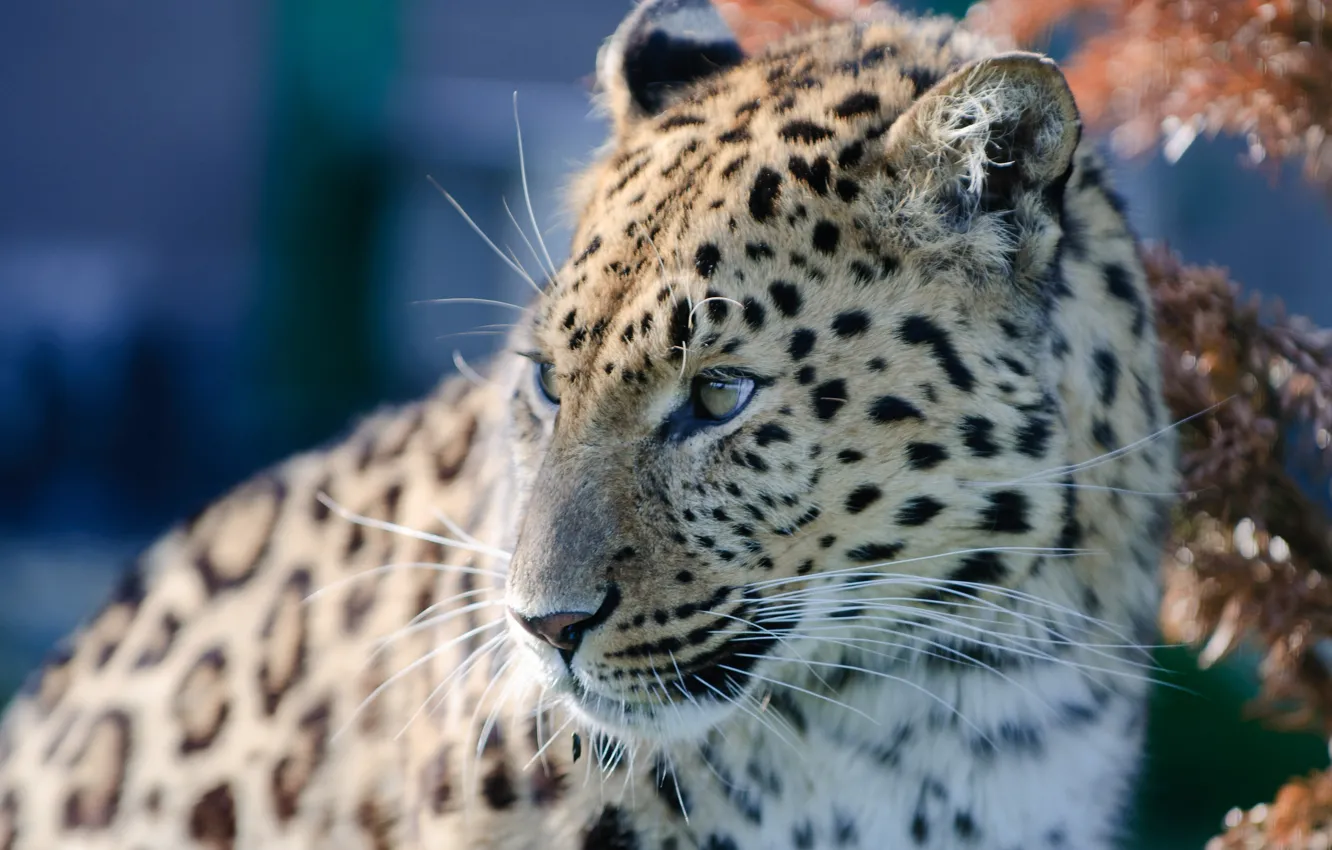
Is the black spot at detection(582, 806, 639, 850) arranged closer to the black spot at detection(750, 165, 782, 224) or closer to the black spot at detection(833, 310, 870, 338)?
the black spot at detection(833, 310, 870, 338)

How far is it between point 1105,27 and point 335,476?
198 cm

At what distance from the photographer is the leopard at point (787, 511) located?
6.84 ft

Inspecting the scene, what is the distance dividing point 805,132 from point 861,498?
57 cm

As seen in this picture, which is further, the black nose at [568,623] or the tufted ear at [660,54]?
the tufted ear at [660,54]

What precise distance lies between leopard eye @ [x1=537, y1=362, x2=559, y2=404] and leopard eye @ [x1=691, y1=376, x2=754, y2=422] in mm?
344

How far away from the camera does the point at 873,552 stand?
6.98 ft

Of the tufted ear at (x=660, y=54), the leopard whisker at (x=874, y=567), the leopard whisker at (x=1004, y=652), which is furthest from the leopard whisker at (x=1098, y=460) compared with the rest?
the tufted ear at (x=660, y=54)

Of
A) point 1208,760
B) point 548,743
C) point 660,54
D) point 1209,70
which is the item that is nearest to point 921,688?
point 548,743

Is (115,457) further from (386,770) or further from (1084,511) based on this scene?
(1084,511)

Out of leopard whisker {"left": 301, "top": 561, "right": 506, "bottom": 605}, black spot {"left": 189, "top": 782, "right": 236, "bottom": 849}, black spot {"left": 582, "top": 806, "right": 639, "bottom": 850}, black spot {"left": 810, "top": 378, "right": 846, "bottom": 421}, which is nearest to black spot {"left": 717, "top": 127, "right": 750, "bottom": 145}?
black spot {"left": 810, "top": 378, "right": 846, "bottom": 421}

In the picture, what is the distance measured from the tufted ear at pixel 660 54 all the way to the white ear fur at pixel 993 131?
25.3 inches

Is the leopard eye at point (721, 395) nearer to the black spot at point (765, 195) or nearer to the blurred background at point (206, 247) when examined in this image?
the black spot at point (765, 195)

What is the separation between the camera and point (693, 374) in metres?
2.11

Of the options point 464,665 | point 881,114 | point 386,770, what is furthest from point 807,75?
point 386,770
